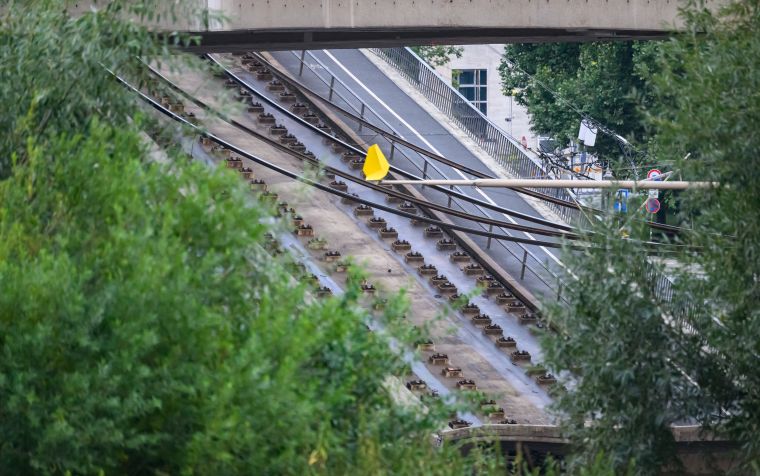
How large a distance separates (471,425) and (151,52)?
40.5 feet

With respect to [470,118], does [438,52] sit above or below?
above

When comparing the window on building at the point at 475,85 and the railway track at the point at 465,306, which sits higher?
the window on building at the point at 475,85

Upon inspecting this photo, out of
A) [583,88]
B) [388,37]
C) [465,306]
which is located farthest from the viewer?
[583,88]

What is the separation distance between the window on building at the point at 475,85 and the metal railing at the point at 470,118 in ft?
93.0

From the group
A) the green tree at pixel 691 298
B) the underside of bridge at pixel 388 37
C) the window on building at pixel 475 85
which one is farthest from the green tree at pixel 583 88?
the green tree at pixel 691 298

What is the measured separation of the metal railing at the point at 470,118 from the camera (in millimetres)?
30828

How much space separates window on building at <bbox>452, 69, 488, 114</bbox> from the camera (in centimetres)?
6353

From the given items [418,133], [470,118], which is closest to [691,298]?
[418,133]

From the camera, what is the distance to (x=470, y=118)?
1291 inches

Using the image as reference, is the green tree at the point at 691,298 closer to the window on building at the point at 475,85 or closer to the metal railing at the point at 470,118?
the metal railing at the point at 470,118

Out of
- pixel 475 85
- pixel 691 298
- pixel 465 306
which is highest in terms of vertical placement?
pixel 475 85

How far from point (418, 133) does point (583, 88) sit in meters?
9.87

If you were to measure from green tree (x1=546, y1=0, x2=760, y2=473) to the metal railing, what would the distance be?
16.7 metres

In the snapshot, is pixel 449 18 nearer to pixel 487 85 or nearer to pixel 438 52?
pixel 438 52
